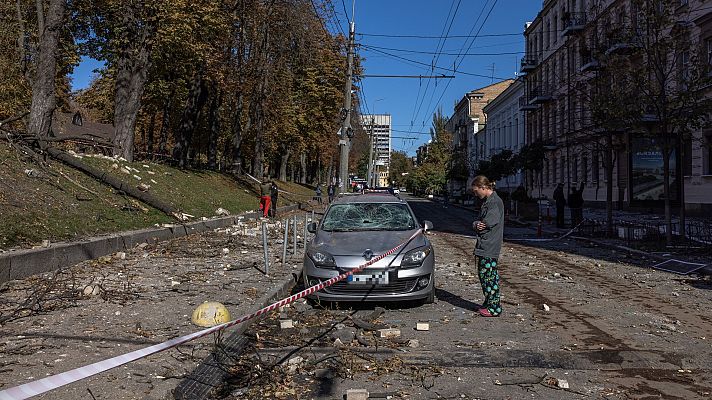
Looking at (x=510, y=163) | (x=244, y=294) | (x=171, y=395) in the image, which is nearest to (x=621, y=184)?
(x=510, y=163)

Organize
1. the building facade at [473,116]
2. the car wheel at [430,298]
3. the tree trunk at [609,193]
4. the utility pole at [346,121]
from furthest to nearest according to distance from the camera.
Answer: the building facade at [473,116] < the utility pole at [346,121] < the tree trunk at [609,193] < the car wheel at [430,298]

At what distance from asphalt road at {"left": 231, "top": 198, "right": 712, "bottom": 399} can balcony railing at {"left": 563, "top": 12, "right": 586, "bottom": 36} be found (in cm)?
3063

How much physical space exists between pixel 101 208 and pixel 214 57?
1428cm

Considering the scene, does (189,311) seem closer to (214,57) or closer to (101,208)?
(101,208)

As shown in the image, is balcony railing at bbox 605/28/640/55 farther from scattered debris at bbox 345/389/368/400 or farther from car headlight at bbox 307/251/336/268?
scattered debris at bbox 345/389/368/400

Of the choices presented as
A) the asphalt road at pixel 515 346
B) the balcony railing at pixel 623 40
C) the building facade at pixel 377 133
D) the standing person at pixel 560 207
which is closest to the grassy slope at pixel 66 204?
the asphalt road at pixel 515 346

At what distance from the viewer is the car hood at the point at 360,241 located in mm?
7623

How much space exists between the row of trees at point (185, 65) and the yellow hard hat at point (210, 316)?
1001 centimetres

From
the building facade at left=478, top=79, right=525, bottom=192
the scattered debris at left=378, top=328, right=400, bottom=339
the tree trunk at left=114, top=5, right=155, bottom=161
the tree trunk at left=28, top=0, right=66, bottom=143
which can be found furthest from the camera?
the building facade at left=478, top=79, right=525, bottom=192

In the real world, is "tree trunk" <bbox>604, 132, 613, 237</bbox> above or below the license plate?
above

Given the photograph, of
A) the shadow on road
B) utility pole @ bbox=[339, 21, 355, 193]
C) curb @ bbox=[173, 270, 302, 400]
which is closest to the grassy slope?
curb @ bbox=[173, 270, 302, 400]

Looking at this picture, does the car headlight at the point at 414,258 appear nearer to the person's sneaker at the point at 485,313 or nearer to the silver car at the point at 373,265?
the silver car at the point at 373,265

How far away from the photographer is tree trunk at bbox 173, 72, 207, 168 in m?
28.2

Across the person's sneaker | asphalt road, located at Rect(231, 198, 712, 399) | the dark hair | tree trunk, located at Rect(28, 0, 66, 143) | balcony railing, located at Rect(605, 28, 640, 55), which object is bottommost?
asphalt road, located at Rect(231, 198, 712, 399)
